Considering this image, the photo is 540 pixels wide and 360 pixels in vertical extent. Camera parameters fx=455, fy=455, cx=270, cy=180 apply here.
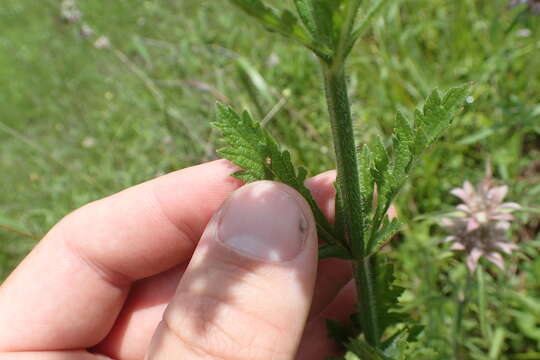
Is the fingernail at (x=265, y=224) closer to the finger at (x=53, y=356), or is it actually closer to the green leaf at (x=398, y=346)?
the green leaf at (x=398, y=346)

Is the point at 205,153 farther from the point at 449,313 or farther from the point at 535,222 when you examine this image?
the point at 535,222

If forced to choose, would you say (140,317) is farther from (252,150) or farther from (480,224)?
(480,224)

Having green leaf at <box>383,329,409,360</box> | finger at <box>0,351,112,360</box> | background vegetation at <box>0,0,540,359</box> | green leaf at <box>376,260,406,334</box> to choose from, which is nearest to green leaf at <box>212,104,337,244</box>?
green leaf at <box>376,260,406,334</box>

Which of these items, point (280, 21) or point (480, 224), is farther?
point (480, 224)

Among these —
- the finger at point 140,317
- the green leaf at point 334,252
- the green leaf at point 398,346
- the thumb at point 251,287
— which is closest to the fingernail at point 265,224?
the thumb at point 251,287

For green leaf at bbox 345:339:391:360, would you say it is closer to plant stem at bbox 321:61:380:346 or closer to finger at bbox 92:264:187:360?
plant stem at bbox 321:61:380:346

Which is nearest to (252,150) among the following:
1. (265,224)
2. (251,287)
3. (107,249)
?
(265,224)
